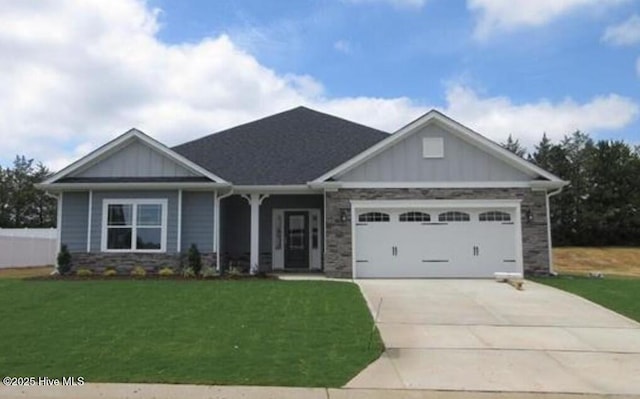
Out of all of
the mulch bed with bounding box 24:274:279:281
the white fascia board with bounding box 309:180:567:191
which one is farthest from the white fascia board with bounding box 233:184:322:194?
the mulch bed with bounding box 24:274:279:281

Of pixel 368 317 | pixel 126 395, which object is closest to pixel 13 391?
pixel 126 395

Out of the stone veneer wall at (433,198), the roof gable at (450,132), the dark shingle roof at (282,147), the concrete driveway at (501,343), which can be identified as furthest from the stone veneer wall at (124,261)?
the concrete driveway at (501,343)

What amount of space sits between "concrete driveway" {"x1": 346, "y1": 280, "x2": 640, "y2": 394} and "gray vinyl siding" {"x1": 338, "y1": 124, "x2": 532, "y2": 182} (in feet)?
15.4

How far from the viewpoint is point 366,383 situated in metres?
6.89

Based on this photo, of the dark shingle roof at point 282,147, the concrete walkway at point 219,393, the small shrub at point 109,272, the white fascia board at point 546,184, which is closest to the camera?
the concrete walkway at point 219,393

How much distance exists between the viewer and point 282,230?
2078cm

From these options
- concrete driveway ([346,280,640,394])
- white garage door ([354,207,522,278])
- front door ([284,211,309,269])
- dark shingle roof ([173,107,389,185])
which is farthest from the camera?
front door ([284,211,309,269])

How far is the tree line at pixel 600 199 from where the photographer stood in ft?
140

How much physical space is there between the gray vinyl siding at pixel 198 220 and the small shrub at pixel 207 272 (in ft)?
2.28

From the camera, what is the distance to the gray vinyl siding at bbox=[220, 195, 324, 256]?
2050 cm

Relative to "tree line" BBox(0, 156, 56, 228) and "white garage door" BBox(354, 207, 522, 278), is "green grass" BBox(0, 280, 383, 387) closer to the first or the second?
"white garage door" BBox(354, 207, 522, 278)

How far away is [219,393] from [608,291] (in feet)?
38.6

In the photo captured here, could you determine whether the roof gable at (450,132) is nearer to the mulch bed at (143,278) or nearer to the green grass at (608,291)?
the green grass at (608,291)

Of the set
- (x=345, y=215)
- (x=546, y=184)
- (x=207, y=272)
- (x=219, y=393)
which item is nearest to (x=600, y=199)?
(x=546, y=184)
